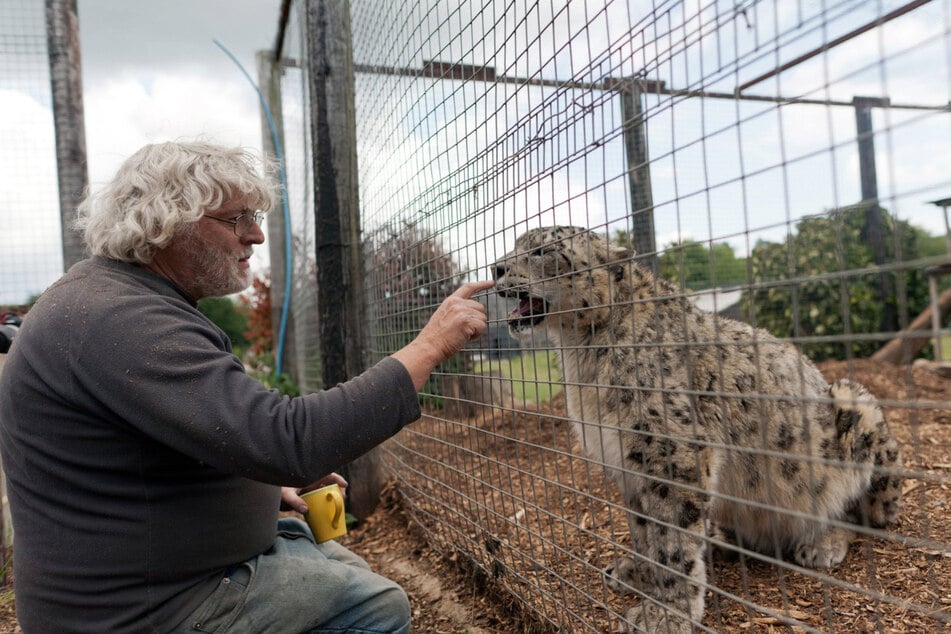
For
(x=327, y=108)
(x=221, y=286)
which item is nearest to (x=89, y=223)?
(x=221, y=286)

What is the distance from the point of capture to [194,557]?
2.31 metres

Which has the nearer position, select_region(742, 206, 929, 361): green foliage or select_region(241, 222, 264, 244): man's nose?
select_region(241, 222, 264, 244): man's nose

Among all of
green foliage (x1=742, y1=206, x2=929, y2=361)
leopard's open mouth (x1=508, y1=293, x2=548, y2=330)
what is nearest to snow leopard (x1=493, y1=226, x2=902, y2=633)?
leopard's open mouth (x1=508, y1=293, x2=548, y2=330)

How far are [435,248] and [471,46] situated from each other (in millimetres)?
1184

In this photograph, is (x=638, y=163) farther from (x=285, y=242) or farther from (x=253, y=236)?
(x=285, y=242)

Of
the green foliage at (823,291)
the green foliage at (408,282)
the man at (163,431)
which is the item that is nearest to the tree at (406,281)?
the green foliage at (408,282)

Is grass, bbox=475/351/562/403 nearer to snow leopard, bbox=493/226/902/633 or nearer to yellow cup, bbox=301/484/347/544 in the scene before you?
snow leopard, bbox=493/226/902/633

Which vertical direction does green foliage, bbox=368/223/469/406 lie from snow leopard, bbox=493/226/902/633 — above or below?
above

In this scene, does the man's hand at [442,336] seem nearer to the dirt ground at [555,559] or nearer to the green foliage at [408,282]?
the dirt ground at [555,559]

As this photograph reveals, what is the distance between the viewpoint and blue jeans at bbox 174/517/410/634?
2.37 metres

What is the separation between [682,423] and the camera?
2891mm

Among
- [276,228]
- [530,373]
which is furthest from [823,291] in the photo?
[276,228]

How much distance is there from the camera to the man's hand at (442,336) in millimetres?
2297

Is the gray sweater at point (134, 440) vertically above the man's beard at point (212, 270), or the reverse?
the man's beard at point (212, 270)
